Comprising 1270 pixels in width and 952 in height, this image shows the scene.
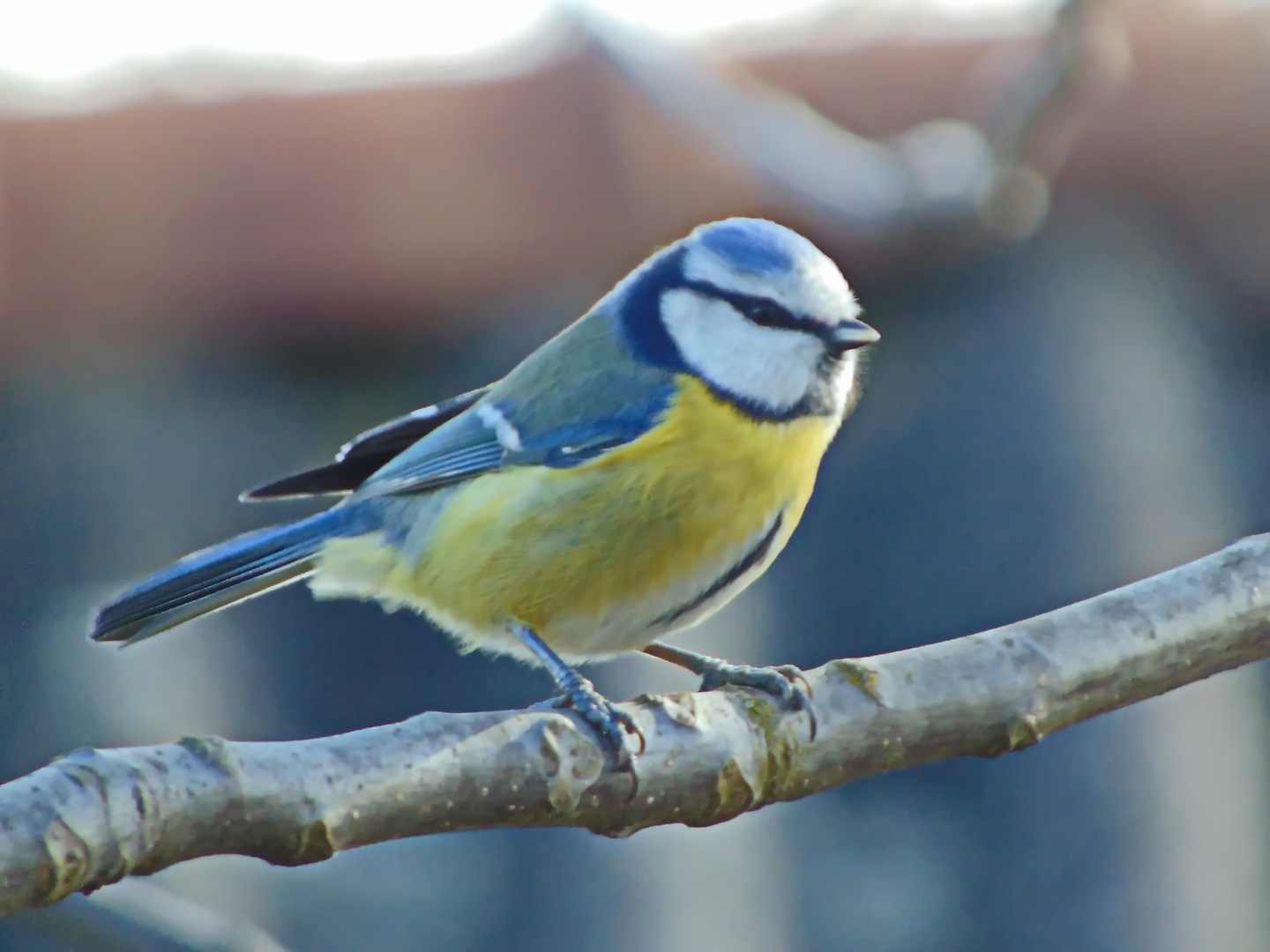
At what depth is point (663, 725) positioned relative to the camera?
1.13 metres

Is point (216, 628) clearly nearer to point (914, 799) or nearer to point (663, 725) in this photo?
point (914, 799)

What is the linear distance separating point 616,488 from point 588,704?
32 centimetres

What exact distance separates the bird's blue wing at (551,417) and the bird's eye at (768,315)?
11cm

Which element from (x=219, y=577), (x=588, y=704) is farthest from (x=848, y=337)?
(x=219, y=577)

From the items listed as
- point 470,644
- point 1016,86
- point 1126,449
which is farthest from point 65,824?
point 1126,449

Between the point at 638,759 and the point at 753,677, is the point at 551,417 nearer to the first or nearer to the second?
the point at 753,677

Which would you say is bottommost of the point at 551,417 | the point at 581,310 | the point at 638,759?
the point at 638,759

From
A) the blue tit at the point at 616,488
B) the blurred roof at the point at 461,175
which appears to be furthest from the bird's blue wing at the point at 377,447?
the blurred roof at the point at 461,175

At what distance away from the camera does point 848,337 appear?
1.50 meters

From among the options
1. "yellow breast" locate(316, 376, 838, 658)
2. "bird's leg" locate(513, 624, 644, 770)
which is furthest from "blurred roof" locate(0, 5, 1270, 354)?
"bird's leg" locate(513, 624, 644, 770)

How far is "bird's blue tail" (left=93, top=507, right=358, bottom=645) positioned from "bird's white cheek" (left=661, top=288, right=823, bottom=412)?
452 mm

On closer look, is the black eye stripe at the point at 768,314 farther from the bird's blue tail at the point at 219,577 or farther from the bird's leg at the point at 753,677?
the bird's blue tail at the point at 219,577

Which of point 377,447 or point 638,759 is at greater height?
point 377,447

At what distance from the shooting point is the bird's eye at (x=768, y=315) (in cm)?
152
